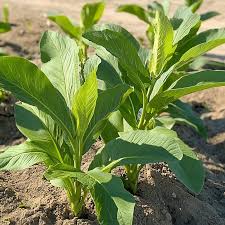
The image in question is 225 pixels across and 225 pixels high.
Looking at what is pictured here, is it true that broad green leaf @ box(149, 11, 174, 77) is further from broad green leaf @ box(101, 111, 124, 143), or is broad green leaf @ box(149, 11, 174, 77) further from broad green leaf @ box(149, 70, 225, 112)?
broad green leaf @ box(101, 111, 124, 143)

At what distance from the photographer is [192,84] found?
2881 mm

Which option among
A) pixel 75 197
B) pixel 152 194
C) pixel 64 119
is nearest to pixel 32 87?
pixel 64 119

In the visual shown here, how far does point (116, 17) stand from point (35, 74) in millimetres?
6386

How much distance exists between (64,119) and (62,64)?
0.37 m

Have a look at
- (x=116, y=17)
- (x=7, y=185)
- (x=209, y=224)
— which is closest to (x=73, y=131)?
(x=7, y=185)

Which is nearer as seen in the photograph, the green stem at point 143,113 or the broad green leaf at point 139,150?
the broad green leaf at point 139,150

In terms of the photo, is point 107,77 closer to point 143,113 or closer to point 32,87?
point 143,113

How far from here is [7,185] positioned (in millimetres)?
3387

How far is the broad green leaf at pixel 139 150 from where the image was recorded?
2.56m

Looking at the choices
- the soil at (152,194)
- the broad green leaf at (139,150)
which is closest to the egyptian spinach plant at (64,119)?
the broad green leaf at (139,150)

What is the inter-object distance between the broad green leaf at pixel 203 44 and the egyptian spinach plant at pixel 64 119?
0.47 metres

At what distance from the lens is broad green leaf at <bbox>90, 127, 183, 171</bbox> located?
2.56 metres

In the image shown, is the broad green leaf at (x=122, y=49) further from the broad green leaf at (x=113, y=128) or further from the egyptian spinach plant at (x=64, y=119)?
the broad green leaf at (x=113, y=128)

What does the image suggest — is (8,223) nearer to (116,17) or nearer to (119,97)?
(119,97)
